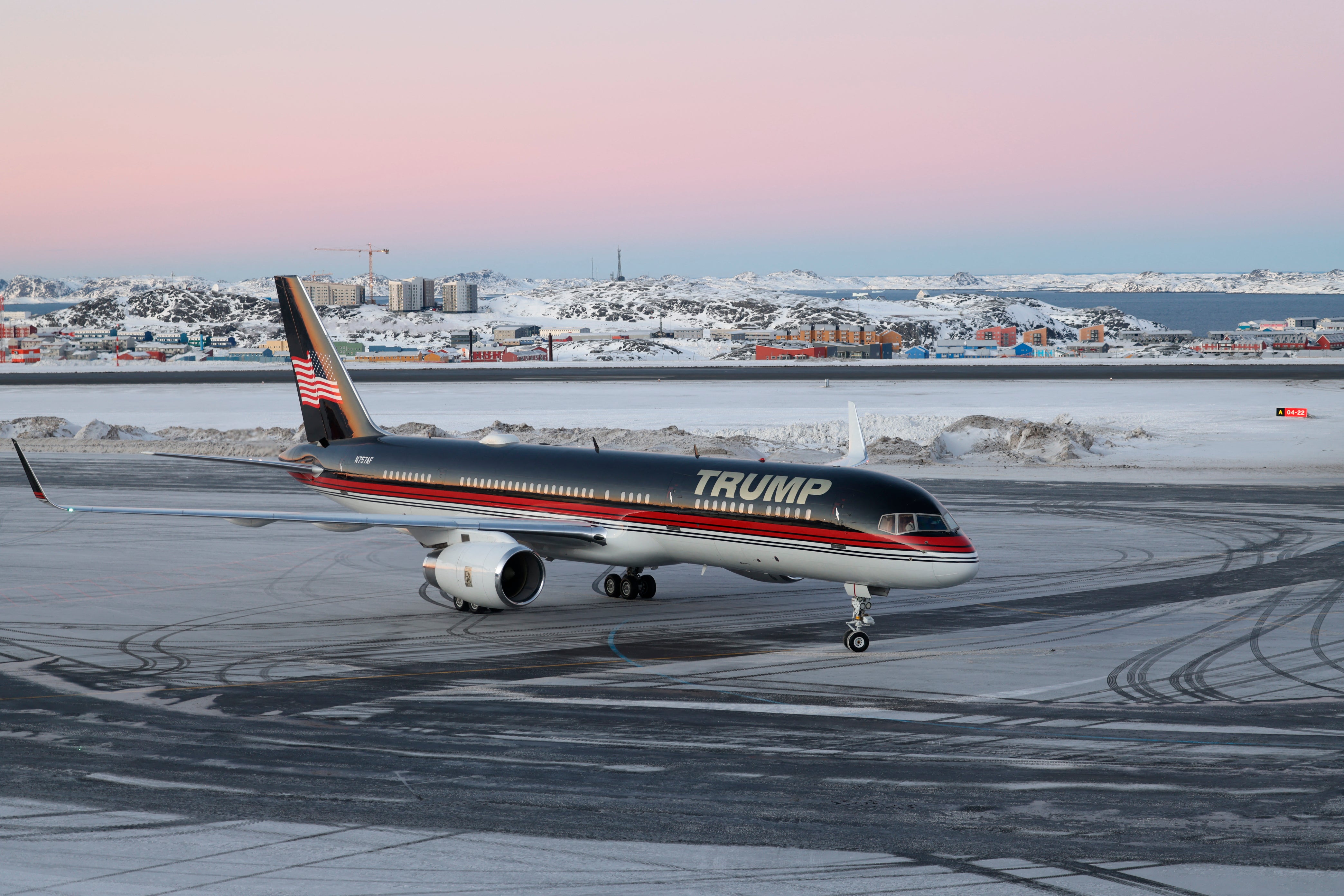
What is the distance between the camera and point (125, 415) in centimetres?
9531

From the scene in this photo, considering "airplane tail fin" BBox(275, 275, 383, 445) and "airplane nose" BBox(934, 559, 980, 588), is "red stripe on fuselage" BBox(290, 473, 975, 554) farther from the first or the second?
"airplane tail fin" BBox(275, 275, 383, 445)

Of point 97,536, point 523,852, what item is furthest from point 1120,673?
point 97,536

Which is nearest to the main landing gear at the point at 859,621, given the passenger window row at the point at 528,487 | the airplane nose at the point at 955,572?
the airplane nose at the point at 955,572

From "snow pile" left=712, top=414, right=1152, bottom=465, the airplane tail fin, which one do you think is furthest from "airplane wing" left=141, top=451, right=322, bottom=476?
"snow pile" left=712, top=414, right=1152, bottom=465

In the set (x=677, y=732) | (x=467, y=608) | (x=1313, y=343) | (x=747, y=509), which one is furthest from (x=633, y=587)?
(x=1313, y=343)

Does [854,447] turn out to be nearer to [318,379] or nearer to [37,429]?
[318,379]

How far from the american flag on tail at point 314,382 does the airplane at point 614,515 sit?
11 centimetres

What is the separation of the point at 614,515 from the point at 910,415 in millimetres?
55570

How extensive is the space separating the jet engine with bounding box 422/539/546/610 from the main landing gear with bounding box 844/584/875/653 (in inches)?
310

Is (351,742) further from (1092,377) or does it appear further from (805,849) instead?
(1092,377)

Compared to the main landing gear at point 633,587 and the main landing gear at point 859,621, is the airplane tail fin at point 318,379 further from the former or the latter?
the main landing gear at point 859,621

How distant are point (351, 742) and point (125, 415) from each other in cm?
8298

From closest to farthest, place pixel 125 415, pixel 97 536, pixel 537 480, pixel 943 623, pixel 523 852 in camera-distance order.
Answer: pixel 523 852 < pixel 943 623 < pixel 537 480 < pixel 97 536 < pixel 125 415

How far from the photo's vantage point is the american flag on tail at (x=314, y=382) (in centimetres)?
4044
